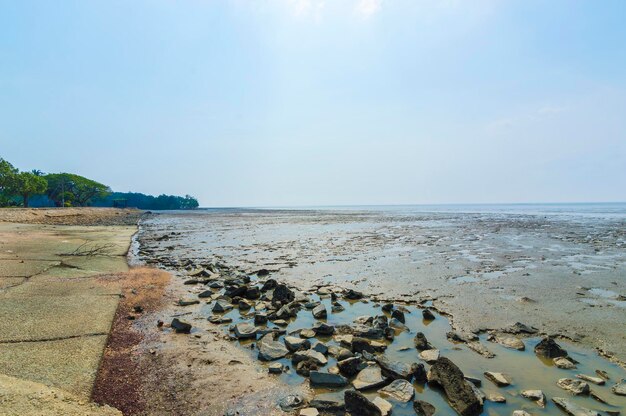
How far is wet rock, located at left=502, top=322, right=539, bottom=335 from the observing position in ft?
17.7

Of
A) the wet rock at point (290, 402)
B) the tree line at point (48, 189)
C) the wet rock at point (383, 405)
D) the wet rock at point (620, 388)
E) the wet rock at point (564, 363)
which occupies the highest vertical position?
the tree line at point (48, 189)

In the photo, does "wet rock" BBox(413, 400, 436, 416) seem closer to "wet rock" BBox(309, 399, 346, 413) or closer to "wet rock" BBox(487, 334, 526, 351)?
"wet rock" BBox(309, 399, 346, 413)

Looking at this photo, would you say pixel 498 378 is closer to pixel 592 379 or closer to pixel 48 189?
pixel 592 379

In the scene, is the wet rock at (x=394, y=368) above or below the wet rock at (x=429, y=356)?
above

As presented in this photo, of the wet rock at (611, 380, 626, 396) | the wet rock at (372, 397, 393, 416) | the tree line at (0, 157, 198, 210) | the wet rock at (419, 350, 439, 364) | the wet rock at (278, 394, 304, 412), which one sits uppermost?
the tree line at (0, 157, 198, 210)

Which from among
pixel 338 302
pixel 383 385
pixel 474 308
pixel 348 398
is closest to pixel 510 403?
pixel 383 385

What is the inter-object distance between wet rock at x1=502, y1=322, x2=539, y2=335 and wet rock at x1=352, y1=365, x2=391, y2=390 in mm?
2827

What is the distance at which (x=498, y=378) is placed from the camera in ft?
12.4

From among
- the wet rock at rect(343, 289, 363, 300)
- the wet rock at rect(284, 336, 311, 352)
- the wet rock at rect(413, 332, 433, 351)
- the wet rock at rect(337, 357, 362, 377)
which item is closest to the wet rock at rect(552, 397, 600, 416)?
the wet rock at rect(413, 332, 433, 351)

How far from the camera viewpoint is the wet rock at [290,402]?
3353 mm

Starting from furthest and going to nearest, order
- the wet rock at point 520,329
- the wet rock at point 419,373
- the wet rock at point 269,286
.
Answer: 1. the wet rock at point 269,286
2. the wet rock at point 520,329
3. the wet rock at point 419,373

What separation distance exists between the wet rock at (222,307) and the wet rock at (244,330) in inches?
45.0

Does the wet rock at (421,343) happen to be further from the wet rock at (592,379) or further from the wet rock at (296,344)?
the wet rock at (592,379)

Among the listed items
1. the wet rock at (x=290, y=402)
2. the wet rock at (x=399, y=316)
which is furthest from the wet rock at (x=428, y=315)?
the wet rock at (x=290, y=402)
